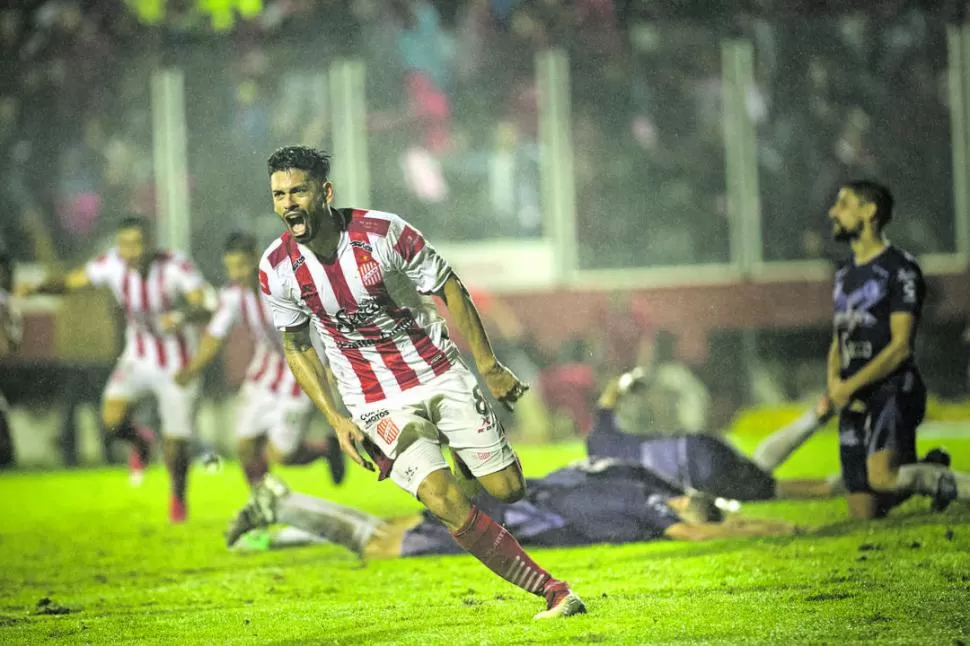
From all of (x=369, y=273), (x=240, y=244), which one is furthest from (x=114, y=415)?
(x=369, y=273)

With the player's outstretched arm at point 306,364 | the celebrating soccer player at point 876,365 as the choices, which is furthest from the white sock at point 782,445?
the player's outstretched arm at point 306,364

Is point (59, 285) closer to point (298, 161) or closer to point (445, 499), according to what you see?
point (298, 161)

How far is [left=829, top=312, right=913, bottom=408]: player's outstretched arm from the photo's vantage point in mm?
6254

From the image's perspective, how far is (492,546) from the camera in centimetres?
466

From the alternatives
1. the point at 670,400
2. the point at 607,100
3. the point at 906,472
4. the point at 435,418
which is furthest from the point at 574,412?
the point at 435,418

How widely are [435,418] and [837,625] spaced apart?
156 cm

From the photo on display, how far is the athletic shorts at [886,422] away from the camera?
21.0 feet

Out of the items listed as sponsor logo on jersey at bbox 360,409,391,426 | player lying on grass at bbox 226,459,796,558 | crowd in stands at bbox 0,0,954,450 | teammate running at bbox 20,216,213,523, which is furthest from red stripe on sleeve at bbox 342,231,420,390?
crowd in stands at bbox 0,0,954,450

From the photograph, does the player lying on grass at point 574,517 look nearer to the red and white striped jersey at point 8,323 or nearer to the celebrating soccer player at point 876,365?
the celebrating soccer player at point 876,365

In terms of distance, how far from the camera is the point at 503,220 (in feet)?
40.9

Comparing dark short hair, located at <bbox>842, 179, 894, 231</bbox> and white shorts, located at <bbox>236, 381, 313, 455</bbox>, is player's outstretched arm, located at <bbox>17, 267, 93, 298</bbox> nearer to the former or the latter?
white shorts, located at <bbox>236, 381, 313, 455</bbox>

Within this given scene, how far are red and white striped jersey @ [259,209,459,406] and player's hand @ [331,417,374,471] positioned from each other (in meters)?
0.25

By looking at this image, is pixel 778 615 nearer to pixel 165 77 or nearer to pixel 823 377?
pixel 823 377

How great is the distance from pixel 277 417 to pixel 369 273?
3.16m
